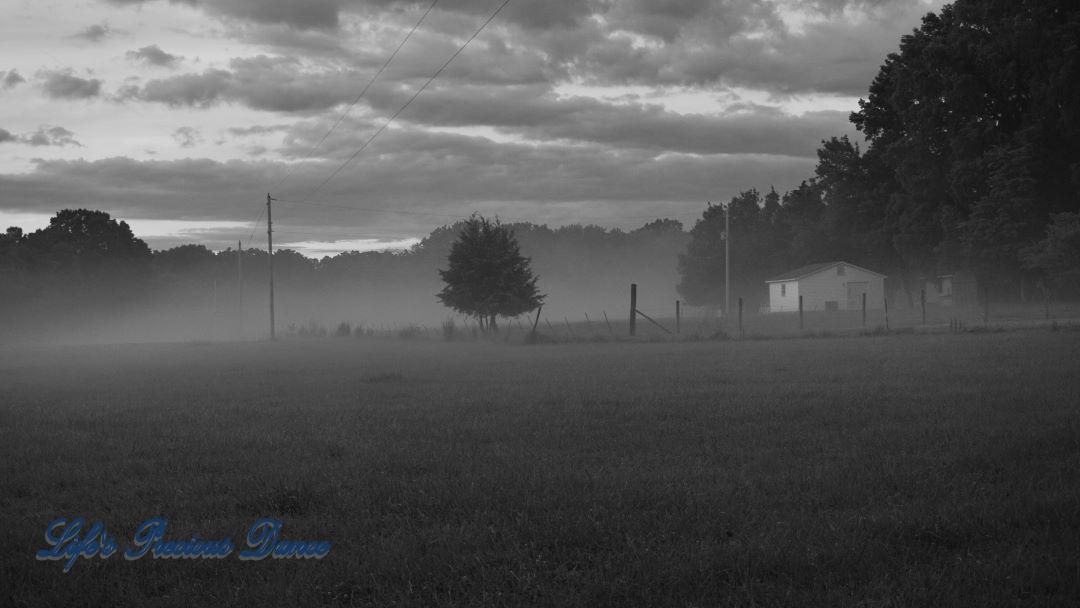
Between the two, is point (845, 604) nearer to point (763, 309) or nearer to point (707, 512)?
point (707, 512)

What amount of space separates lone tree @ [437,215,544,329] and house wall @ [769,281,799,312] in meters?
33.2

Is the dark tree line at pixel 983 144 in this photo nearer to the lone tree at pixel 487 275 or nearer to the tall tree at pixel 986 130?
the tall tree at pixel 986 130

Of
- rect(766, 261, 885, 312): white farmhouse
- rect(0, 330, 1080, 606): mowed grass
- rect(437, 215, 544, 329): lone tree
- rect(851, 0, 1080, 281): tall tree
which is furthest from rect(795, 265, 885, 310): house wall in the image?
rect(0, 330, 1080, 606): mowed grass

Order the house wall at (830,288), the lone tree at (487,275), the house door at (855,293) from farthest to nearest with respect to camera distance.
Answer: the house door at (855,293) → the house wall at (830,288) → the lone tree at (487,275)

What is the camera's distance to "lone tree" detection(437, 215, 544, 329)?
52.7m

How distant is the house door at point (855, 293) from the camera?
75.9 metres

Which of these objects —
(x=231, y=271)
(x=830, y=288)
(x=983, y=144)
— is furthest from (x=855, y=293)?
(x=231, y=271)

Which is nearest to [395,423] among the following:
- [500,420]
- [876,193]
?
[500,420]

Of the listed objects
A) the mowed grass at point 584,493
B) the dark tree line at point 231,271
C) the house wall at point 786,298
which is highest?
the dark tree line at point 231,271

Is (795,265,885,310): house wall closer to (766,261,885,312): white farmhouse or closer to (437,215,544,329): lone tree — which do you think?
(766,261,885,312): white farmhouse

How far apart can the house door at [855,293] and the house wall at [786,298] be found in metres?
4.81

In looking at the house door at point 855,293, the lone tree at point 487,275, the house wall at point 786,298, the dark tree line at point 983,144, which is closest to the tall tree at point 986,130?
the dark tree line at point 983,144

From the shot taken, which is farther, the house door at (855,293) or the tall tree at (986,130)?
the house door at (855,293)

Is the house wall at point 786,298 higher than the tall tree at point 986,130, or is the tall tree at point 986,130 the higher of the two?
the tall tree at point 986,130
